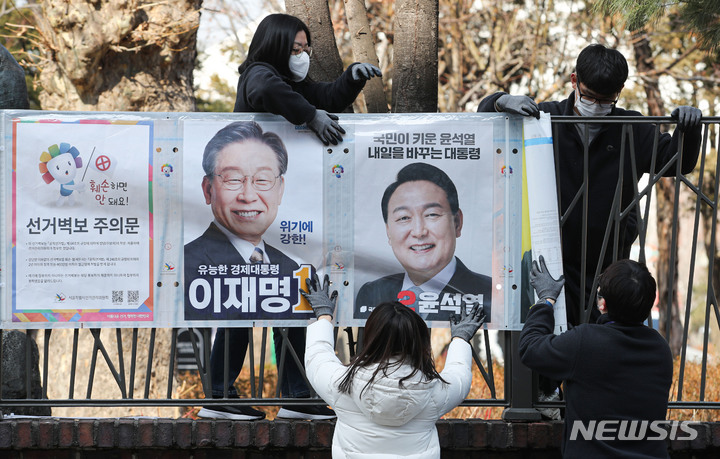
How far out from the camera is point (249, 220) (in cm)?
414

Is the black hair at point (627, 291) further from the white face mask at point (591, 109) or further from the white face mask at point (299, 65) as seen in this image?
the white face mask at point (299, 65)

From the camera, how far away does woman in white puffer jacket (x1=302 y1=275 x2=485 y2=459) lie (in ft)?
10.1

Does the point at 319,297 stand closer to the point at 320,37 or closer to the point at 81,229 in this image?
the point at 81,229

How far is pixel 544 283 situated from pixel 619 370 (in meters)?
0.73

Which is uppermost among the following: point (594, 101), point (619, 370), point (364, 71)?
point (364, 71)

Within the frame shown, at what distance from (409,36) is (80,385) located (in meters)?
6.16

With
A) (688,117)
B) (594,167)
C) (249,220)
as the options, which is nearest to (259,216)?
(249,220)

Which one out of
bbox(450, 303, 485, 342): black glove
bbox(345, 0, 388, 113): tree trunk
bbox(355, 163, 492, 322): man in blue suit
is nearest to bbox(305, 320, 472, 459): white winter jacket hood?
bbox(450, 303, 485, 342): black glove

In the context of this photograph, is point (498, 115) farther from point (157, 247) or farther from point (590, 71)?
point (157, 247)

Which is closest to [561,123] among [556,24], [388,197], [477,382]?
[388,197]

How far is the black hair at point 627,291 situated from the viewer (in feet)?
10.5

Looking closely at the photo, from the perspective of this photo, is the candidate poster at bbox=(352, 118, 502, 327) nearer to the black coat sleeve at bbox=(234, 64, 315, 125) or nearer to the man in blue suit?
the man in blue suit

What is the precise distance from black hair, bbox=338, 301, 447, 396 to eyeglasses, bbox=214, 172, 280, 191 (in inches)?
48.8

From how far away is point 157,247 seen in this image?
411 centimetres
